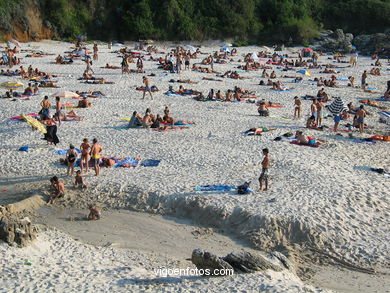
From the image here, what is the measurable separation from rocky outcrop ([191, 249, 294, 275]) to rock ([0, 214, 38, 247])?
10.7 feet

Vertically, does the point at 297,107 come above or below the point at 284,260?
above

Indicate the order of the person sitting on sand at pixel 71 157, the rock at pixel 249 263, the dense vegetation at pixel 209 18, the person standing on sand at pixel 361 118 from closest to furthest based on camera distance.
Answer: the rock at pixel 249 263 < the person sitting on sand at pixel 71 157 < the person standing on sand at pixel 361 118 < the dense vegetation at pixel 209 18

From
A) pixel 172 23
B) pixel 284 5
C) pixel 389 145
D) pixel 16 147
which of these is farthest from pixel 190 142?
pixel 284 5

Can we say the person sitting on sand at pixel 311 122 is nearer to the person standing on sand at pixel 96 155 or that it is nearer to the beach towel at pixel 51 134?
the person standing on sand at pixel 96 155

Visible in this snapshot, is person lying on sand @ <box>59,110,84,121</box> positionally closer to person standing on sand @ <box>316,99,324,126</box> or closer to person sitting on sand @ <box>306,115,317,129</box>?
person sitting on sand @ <box>306,115,317,129</box>

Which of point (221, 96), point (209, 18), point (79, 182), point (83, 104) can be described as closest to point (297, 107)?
point (221, 96)

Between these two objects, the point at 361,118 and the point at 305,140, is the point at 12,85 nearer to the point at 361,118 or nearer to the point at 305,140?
the point at 305,140

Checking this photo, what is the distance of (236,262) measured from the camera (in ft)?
28.1

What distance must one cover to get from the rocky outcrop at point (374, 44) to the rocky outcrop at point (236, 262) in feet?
143

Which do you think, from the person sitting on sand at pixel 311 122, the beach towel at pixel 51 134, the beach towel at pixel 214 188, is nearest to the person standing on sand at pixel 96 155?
the beach towel at pixel 51 134

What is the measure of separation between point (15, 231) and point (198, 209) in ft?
13.6

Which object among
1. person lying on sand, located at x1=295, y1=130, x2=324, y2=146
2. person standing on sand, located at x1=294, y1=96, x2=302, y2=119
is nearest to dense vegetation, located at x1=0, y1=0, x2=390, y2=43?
person standing on sand, located at x1=294, y1=96, x2=302, y2=119

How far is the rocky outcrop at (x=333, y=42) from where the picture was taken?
50469mm

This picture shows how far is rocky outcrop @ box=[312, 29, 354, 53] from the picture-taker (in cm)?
5047
